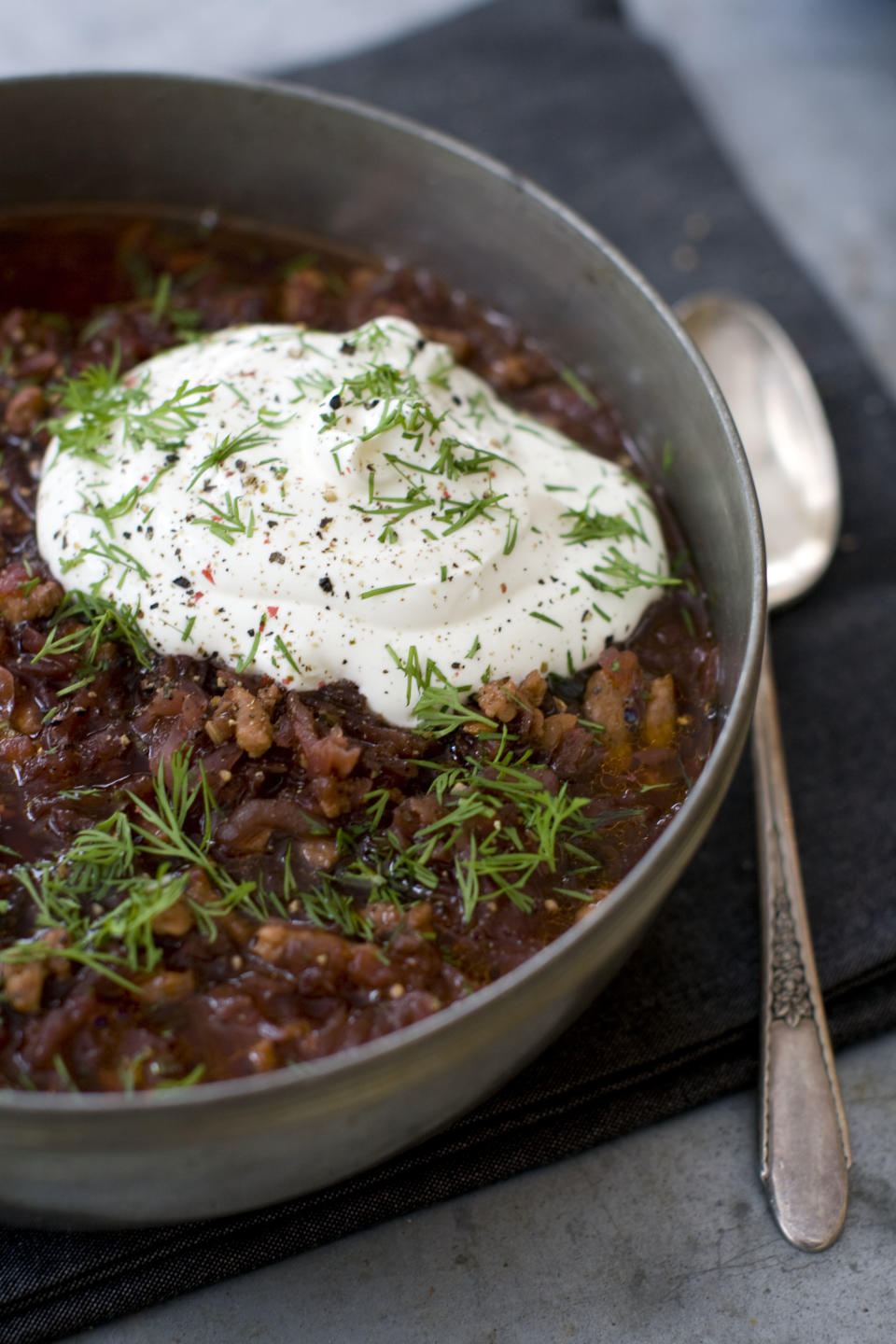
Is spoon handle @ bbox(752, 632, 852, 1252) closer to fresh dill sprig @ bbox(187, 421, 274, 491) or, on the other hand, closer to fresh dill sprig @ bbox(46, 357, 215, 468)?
fresh dill sprig @ bbox(187, 421, 274, 491)

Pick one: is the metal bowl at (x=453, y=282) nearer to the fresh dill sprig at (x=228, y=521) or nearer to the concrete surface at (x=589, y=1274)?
the concrete surface at (x=589, y=1274)

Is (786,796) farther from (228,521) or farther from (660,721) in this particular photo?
(228,521)

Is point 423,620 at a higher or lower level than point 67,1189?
higher

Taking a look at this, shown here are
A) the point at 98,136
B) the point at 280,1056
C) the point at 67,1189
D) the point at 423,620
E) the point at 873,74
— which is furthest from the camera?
the point at 873,74

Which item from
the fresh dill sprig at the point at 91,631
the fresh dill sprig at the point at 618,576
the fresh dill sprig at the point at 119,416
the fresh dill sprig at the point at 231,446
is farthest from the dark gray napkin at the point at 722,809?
the fresh dill sprig at the point at 119,416

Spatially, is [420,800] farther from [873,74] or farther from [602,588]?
[873,74]

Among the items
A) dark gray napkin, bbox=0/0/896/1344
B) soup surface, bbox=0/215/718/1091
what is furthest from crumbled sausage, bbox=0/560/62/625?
dark gray napkin, bbox=0/0/896/1344

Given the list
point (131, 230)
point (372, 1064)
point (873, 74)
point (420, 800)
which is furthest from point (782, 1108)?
point (873, 74)

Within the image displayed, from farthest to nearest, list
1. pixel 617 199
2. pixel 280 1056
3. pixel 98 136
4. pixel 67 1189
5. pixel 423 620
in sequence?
pixel 617 199 → pixel 98 136 → pixel 423 620 → pixel 280 1056 → pixel 67 1189

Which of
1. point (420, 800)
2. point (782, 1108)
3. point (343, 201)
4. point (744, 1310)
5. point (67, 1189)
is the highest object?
point (343, 201)

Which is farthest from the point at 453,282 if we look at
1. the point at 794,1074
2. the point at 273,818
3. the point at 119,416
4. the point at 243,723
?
the point at 794,1074
